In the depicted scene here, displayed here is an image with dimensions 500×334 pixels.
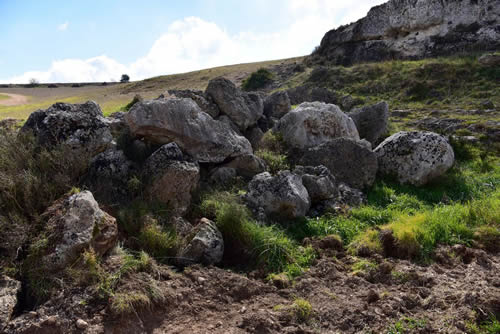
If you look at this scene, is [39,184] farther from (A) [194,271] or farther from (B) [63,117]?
(A) [194,271]

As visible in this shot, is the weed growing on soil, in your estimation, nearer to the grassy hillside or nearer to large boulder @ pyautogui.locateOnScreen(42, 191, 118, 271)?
large boulder @ pyautogui.locateOnScreen(42, 191, 118, 271)

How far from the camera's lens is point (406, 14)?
27.9 m

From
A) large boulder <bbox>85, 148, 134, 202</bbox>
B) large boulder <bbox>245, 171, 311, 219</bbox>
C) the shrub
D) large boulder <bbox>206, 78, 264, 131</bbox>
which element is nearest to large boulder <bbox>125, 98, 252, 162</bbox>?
large boulder <bbox>85, 148, 134, 202</bbox>

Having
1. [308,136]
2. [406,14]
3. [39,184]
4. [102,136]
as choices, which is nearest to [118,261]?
[39,184]

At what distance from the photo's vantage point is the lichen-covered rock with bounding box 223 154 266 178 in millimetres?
7009

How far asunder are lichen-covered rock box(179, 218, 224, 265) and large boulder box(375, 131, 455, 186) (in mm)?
4837

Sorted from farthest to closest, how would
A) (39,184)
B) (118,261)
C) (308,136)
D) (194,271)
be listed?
(308,136), (39,184), (194,271), (118,261)

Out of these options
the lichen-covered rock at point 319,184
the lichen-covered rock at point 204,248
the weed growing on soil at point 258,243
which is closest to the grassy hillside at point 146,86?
the lichen-covered rock at point 319,184

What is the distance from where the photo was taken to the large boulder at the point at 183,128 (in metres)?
6.17

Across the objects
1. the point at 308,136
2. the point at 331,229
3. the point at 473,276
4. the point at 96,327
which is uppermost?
the point at 308,136

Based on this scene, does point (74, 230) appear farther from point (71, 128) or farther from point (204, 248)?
point (71, 128)

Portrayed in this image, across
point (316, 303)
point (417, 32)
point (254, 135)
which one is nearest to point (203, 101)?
point (254, 135)

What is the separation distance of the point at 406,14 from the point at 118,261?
3006cm

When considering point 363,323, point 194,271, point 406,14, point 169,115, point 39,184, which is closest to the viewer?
point 363,323
